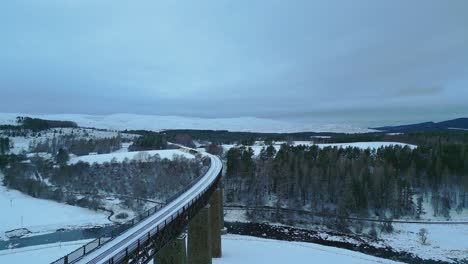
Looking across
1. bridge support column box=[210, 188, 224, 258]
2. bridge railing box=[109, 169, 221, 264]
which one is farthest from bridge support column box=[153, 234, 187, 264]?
bridge support column box=[210, 188, 224, 258]

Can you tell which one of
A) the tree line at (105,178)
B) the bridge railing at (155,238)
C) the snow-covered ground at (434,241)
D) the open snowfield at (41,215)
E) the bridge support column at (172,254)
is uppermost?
the bridge railing at (155,238)

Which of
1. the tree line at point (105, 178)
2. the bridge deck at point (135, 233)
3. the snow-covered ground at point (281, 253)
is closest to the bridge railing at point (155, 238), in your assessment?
the bridge deck at point (135, 233)

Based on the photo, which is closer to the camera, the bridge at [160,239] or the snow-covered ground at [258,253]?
the bridge at [160,239]

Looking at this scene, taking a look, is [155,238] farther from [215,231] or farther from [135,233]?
[215,231]

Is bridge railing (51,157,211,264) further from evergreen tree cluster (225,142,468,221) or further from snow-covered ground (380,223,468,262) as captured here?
evergreen tree cluster (225,142,468,221)

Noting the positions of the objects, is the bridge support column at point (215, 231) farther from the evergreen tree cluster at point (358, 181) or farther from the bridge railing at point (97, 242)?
the evergreen tree cluster at point (358, 181)

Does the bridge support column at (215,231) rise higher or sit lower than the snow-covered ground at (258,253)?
higher

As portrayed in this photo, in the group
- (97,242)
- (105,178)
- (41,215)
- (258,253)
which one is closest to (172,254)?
(97,242)

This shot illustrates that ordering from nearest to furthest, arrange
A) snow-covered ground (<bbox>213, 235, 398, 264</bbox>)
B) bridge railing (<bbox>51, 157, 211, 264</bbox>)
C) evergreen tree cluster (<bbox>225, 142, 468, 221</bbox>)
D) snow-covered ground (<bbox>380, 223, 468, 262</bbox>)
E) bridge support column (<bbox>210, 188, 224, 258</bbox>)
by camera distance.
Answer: bridge railing (<bbox>51, 157, 211, 264</bbox>), snow-covered ground (<bbox>213, 235, 398, 264</bbox>), bridge support column (<bbox>210, 188, 224, 258</bbox>), snow-covered ground (<bbox>380, 223, 468, 262</bbox>), evergreen tree cluster (<bbox>225, 142, 468, 221</bbox>)
